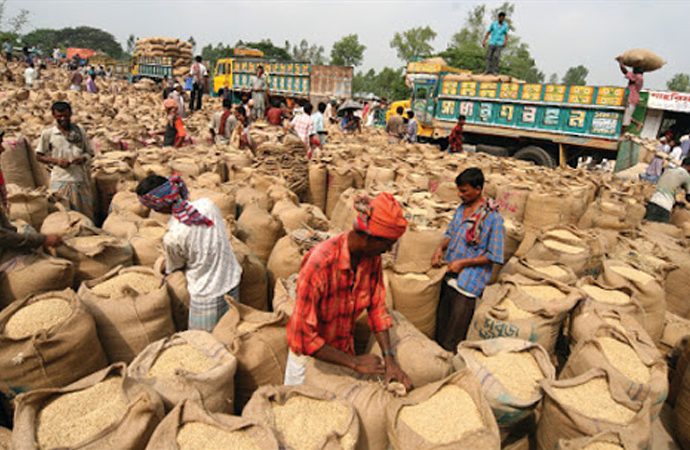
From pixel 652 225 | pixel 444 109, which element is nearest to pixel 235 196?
pixel 652 225

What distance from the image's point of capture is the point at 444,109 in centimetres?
1127

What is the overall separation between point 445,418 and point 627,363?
1.40 meters

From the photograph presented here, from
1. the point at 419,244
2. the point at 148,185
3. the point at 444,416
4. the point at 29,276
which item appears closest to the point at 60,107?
the point at 29,276

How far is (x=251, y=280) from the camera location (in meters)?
2.97

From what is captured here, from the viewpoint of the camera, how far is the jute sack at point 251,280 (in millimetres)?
2926

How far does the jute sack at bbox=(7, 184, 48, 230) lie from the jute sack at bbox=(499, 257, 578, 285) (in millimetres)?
3640

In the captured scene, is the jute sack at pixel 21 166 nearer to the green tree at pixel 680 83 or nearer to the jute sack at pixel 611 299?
the jute sack at pixel 611 299

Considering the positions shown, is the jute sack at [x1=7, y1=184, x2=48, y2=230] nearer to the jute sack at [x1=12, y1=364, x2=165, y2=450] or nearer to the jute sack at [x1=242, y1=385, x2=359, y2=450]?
the jute sack at [x1=12, y1=364, x2=165, y2=450]

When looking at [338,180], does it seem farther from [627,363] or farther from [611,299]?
[627,363]

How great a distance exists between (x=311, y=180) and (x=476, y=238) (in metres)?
3.60

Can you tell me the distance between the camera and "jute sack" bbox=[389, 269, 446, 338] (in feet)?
9.60

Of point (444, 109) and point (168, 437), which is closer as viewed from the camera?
point (168, 437)

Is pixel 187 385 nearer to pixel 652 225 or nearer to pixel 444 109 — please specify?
pixel 652 225

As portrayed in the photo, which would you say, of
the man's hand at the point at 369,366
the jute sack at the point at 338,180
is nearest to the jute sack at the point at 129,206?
the jute sack at the point at 338,180
